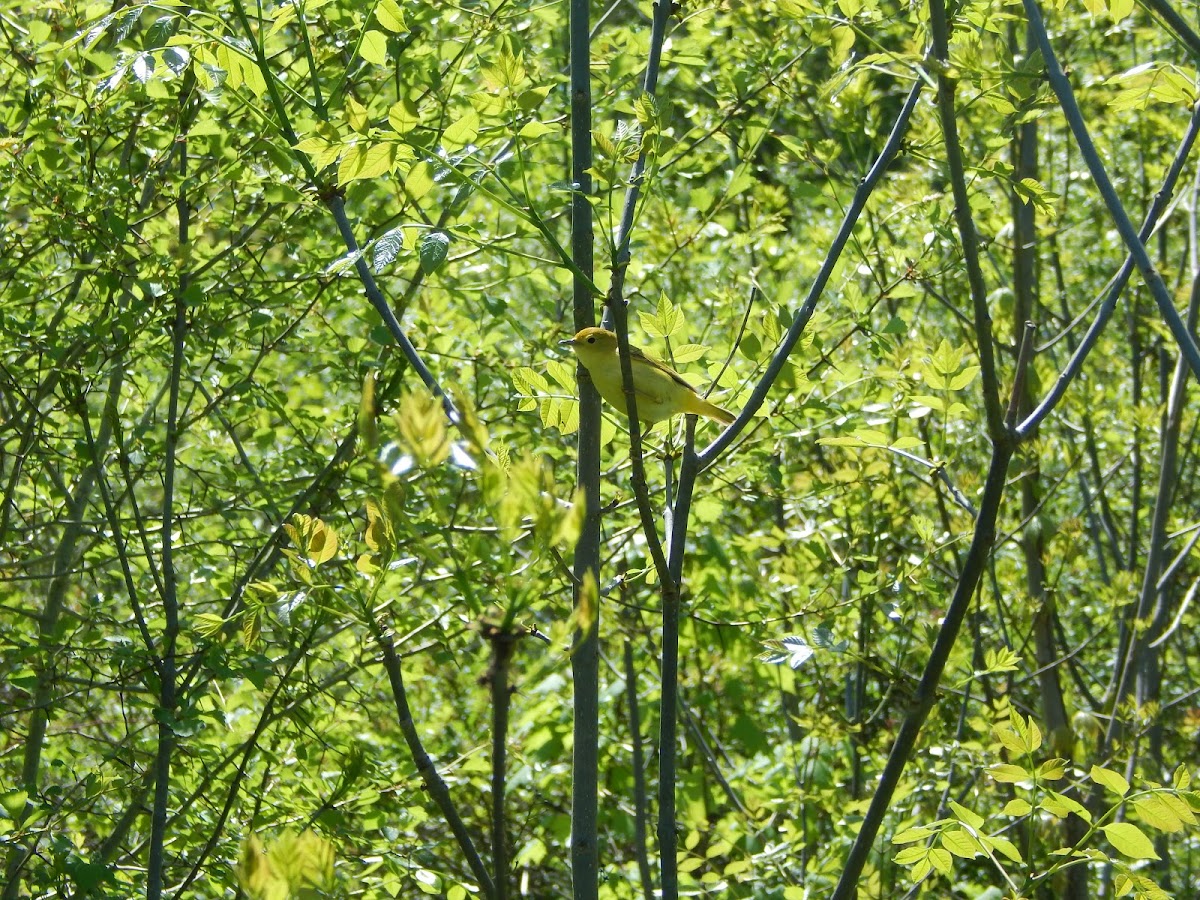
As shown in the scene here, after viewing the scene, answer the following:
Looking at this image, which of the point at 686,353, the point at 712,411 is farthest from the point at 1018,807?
the point at 712,411

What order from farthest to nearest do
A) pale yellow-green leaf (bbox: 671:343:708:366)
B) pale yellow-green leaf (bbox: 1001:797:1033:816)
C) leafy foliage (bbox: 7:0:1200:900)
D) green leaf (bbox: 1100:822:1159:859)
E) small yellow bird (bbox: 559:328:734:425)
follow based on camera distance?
1. small yellow bird (bbox: 559:328:734:425)
2. pale yellow-green leaf (bbox: 671:343:708:366)
3. leafy foliage (bbox: 7:0:1200:900)
4. pale yellow-green leaf (bbox: 1001:797:1033:816)
5. green leaf (bbox: 1100:822:1159:859)

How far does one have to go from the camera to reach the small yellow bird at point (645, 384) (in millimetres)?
2791

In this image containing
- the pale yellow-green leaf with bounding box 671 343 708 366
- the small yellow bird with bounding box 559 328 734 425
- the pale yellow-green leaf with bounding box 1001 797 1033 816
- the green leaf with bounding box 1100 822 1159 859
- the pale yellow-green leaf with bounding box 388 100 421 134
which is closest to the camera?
the pale yellow-green leaf with bounding box 388 100 421 134

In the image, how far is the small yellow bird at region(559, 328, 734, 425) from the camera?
2.79 meters

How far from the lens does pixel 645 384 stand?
3006 millimetres

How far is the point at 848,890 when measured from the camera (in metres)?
2.20

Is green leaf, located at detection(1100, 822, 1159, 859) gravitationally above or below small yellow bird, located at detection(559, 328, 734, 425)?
below

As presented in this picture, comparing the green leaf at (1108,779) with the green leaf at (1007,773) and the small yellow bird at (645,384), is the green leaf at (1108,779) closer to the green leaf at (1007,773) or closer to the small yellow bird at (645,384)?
the green leaf at (1007,773)

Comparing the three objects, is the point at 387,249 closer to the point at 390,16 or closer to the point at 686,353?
the point at 390,16

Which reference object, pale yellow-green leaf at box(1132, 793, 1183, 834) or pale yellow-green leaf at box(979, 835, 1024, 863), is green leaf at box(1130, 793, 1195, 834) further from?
pale yellow-green leaf at box(979, 835, 1024, 863)

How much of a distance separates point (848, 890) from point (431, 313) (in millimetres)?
2647

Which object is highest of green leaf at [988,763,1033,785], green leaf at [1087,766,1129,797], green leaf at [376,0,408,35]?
green leaf at [376,0,408,35]

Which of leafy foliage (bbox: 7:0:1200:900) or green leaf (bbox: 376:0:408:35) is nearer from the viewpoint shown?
green leaf (bbox: 376:0:408:35)

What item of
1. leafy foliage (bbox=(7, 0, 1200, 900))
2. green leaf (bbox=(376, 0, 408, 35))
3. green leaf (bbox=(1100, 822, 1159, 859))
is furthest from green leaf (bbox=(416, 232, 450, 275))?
green leaf (bbox=(1100, 822, 1159, 859))
